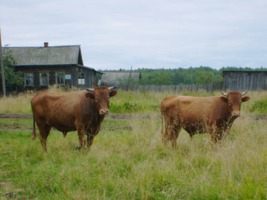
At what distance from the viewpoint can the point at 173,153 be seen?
5.14 metres

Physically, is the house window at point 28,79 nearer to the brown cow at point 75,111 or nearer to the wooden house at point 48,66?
the wooden house at point 48,66

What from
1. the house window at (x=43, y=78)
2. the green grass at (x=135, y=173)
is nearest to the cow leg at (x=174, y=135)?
the green grass at (x=135, y=173)

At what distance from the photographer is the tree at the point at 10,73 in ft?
89.7

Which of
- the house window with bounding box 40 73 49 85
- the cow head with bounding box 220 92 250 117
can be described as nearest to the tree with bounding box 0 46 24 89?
the house window with bounding box 40 73 49 85

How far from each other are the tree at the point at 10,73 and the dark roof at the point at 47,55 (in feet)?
3.07

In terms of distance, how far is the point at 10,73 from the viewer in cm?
2727

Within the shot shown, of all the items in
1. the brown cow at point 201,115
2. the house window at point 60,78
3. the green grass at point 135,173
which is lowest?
the green grass at point 135,173

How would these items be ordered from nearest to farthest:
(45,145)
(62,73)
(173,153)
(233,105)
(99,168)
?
1. (99,168)
2. (173,153)
3. (233,105)
4. (45,145)
5. (62,73)

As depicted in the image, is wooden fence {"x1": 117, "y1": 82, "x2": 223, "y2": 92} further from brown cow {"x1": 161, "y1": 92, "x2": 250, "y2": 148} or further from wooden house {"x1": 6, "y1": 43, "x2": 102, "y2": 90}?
brown cow {"x1": 161, "y1": 92, "x2": 250, "y2": 148}

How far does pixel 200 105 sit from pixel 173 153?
1627 mm

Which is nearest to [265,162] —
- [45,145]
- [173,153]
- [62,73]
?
[173,153]

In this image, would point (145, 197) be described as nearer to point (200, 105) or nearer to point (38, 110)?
point (200, 105)

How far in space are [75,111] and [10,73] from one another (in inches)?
986

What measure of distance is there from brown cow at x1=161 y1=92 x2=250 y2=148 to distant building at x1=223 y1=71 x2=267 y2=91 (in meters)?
20.7
